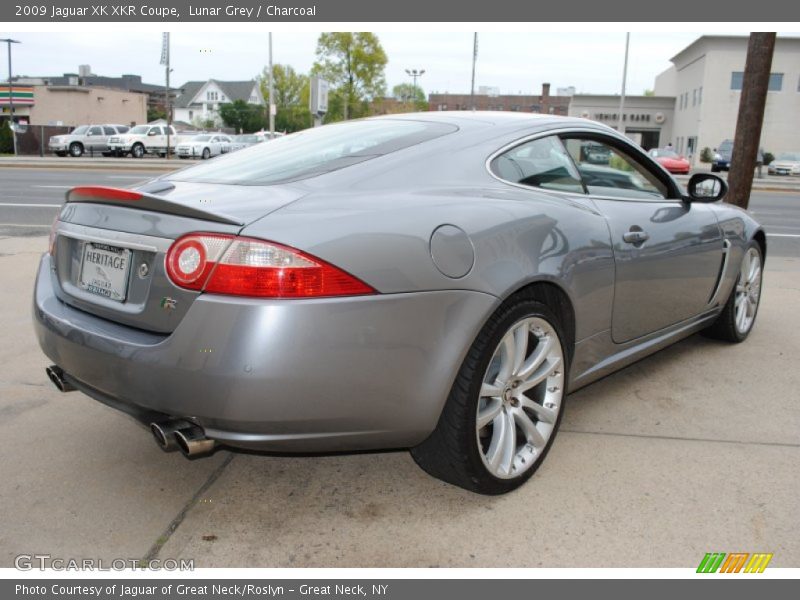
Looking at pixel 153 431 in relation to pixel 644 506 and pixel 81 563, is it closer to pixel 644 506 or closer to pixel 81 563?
pixel 81 563

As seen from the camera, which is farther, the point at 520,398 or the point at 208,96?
the point at 208,96

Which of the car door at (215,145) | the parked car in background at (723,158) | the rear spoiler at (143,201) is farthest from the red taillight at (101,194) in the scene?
the car door at (215,145)

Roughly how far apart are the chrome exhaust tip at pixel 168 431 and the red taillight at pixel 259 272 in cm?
45

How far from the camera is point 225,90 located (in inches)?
3866

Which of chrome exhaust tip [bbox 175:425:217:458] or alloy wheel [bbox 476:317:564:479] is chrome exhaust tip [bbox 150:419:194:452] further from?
alloy wheel [bbox 476:317:564:479]

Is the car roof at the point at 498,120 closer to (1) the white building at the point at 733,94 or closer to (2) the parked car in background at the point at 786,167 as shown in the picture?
(2) the parked car in background at the point at 786,167

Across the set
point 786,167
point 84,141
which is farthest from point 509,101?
point 84,141

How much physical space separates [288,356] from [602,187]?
2115mm

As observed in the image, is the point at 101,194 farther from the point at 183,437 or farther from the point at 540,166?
the point at 540,166

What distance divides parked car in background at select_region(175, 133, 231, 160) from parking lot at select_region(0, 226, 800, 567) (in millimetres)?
37097

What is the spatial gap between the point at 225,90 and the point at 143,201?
4038 inches

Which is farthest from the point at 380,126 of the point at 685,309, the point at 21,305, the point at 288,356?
the point at 21,305

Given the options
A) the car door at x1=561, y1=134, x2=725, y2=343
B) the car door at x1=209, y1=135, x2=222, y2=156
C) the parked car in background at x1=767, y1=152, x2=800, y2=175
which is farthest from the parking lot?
Answer: the car door at x1=209, y1=135, x2=222, y2=156

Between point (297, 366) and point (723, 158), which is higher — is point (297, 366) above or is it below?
below
